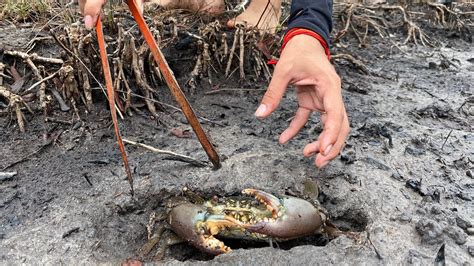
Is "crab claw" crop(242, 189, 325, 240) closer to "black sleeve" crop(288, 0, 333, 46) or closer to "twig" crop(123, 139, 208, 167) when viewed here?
"twig" crop(123, 139, 208, 167)

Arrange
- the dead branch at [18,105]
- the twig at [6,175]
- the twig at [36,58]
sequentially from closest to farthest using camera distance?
1. the twig at [6,175]
2. the dead branch at [18,105]
3. the twig at [36,58]

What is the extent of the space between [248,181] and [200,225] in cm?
40

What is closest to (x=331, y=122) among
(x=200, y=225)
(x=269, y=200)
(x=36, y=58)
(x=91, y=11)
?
(x=269, y=200)

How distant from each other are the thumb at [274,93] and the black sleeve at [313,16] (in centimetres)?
32

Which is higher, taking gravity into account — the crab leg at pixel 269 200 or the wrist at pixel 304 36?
the wrist at pixel 304 36

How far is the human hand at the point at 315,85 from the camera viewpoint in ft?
6.29

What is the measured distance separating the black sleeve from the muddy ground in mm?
677

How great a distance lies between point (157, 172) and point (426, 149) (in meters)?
1.50

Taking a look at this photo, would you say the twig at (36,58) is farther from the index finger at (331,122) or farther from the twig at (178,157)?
the index finger at (331,122)

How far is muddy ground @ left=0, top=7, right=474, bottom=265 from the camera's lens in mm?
1953

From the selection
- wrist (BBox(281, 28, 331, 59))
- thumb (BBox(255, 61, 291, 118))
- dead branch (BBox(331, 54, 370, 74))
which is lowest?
dead branch (BBox(331, 54, 370, 74))

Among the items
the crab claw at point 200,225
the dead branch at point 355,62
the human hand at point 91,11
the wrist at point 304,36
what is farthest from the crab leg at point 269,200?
the dead branch at point 355,62

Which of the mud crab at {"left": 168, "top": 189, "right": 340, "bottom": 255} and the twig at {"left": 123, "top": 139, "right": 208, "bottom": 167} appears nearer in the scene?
the mud crab at {"left": 168, "top": 189, "right": 340, "bottom": 255}

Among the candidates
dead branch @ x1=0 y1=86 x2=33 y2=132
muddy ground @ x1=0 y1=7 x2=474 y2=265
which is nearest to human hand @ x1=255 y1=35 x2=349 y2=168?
muddy ground @ x1=0 y1=7 x2=474 y2=265
